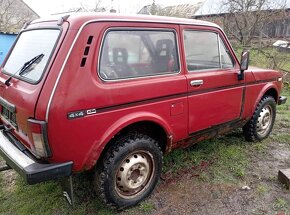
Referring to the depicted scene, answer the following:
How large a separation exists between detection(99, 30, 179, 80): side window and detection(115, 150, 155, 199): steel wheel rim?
0.86 meters

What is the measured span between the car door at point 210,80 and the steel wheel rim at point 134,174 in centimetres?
70

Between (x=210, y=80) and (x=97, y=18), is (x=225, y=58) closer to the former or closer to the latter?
(x=210, y=80)

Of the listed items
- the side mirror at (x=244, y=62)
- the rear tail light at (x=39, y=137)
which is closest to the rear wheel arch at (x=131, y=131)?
the rear tail light at (x=39, y=137)

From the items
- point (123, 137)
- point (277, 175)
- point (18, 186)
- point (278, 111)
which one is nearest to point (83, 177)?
point (18, 186)

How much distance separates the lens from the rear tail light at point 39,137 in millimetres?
2260

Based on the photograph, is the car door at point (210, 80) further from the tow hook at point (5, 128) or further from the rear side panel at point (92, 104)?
the tow hook at point (5, 128)

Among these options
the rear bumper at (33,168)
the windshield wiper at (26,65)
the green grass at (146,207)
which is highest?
the windshield wiper at (26,65)

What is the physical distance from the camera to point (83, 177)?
360 centimetres

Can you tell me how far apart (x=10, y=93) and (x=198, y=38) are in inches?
86.4

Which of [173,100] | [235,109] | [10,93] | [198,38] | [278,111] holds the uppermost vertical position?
[198,38]

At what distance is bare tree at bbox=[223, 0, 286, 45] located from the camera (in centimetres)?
1223

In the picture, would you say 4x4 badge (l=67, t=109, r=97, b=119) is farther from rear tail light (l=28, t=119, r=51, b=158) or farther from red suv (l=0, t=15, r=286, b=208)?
rear tail light (l=28, t=119, r=51, b=158)

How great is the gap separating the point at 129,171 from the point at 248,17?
Answer: 11505 mm

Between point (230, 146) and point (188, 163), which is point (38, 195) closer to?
point (188, 163)
